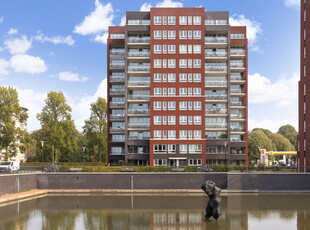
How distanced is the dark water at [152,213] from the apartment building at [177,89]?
23.3 metres

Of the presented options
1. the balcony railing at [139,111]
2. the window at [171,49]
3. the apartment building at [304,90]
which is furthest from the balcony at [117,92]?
the apartment building at [304,90]

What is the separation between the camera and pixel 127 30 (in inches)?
2653

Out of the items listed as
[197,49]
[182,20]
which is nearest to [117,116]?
[197,49]

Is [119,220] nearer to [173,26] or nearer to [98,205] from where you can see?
[98,205]

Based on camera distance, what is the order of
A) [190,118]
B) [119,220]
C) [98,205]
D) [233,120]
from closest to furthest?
[119,220]
[98,205]
[190,118]
[233,120]

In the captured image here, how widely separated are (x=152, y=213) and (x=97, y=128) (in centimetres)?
5437

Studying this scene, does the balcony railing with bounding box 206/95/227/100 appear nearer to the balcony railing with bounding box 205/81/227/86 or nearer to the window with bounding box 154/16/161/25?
the balcony railing with bounding box 205/81/227/86

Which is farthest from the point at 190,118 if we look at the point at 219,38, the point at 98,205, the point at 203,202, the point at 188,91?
the point at 98,205

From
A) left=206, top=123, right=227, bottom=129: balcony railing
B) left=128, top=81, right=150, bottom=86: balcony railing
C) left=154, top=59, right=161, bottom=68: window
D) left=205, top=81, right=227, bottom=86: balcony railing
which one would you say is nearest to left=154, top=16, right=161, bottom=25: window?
left=154, top=59, right=161, bottom=68: window

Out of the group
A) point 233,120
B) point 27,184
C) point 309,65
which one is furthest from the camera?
point 233,120

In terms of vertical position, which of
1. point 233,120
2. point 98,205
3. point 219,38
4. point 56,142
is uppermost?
point 219,38

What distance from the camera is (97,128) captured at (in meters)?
83.0

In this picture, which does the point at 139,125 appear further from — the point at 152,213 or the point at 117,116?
the point at 152,213

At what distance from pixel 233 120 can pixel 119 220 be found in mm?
46498
